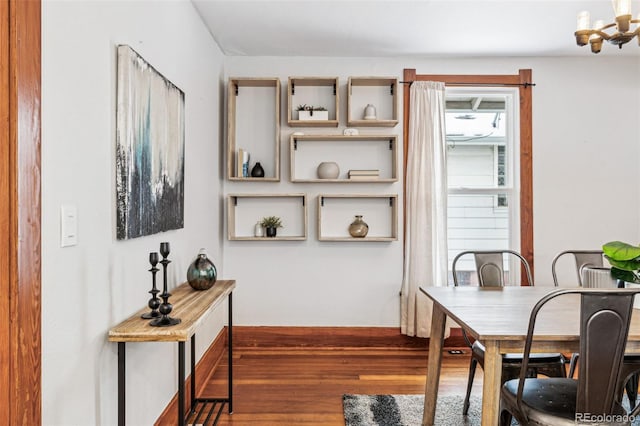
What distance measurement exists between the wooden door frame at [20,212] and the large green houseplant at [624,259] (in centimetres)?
212

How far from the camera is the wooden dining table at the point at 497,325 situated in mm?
1721

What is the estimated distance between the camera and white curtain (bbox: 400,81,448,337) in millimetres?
3801

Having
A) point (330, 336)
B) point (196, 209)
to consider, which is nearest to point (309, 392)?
point (330, 336)

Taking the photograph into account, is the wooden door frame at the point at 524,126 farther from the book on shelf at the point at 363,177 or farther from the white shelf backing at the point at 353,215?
the white shelf backing at the point at 353,215

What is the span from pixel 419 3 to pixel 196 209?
2.00 metres

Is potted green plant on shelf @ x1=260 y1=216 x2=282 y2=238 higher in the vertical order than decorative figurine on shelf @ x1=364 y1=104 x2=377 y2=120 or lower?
lower

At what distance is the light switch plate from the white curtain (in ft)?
9.39

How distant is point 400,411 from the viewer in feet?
8.73

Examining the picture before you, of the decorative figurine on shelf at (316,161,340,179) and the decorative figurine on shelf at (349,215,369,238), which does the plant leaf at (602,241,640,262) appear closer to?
the decorative figurine on shelf at (349,215,369,238)

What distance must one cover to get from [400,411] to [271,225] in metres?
1.80

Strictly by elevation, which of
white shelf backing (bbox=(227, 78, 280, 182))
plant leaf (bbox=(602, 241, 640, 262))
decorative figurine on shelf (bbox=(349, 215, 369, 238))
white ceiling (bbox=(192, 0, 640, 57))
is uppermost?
white ceiling (bbox=(192, 0, 640, 57))

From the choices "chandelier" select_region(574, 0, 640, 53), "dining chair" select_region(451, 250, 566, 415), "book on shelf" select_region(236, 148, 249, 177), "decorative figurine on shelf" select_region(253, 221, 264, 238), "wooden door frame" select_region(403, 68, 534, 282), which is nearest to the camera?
"chandelier" select_region(574, 0, 640, 53)

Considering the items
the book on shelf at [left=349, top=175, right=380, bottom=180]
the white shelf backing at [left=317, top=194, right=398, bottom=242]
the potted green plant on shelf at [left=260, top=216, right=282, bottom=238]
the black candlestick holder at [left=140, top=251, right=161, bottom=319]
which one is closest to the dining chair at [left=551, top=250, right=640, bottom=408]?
the white shelf backing at [left=317, top=194, right=398, bottom=242]

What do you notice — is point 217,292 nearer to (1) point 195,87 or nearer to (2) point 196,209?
(2) point 196,209
